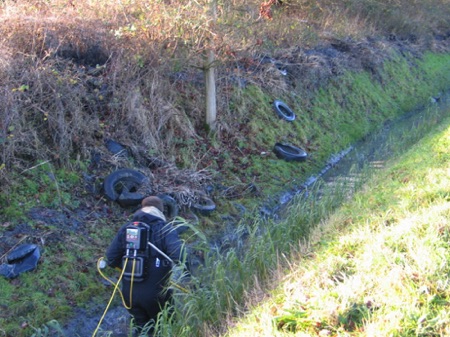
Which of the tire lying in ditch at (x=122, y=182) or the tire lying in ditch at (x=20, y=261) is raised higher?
the tire lying in ditch at (x=122, y=182)

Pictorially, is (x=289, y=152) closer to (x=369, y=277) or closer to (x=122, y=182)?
(x=122, y=182)

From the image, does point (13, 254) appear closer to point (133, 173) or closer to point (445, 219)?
point (133, 173)

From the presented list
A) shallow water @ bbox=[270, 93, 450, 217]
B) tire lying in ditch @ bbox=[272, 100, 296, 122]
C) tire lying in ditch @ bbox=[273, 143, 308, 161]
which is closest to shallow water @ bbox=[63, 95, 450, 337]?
shallow water @ bbox=[270, 93, 450, 217]

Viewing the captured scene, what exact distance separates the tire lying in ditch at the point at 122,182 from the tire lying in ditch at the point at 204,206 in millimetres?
1012

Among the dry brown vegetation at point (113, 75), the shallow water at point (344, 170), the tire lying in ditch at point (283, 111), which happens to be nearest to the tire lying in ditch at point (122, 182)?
the dry brown vegetation at point (113, 75)

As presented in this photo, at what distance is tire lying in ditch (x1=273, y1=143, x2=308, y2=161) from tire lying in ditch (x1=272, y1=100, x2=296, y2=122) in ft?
4.75

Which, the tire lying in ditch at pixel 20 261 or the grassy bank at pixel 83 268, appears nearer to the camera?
the grassy bank at pixel 83 268

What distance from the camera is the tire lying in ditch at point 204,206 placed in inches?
381

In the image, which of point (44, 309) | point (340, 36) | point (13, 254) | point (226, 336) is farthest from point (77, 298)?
point (340, 36)

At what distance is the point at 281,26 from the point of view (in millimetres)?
18406

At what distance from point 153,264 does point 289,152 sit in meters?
7.98

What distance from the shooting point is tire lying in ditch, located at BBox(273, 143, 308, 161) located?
12945 millimetres

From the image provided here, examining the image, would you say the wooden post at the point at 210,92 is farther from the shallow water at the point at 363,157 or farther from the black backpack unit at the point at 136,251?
the black backpack unit at the point at 136,251

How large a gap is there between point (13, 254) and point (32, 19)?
5.34 meters
